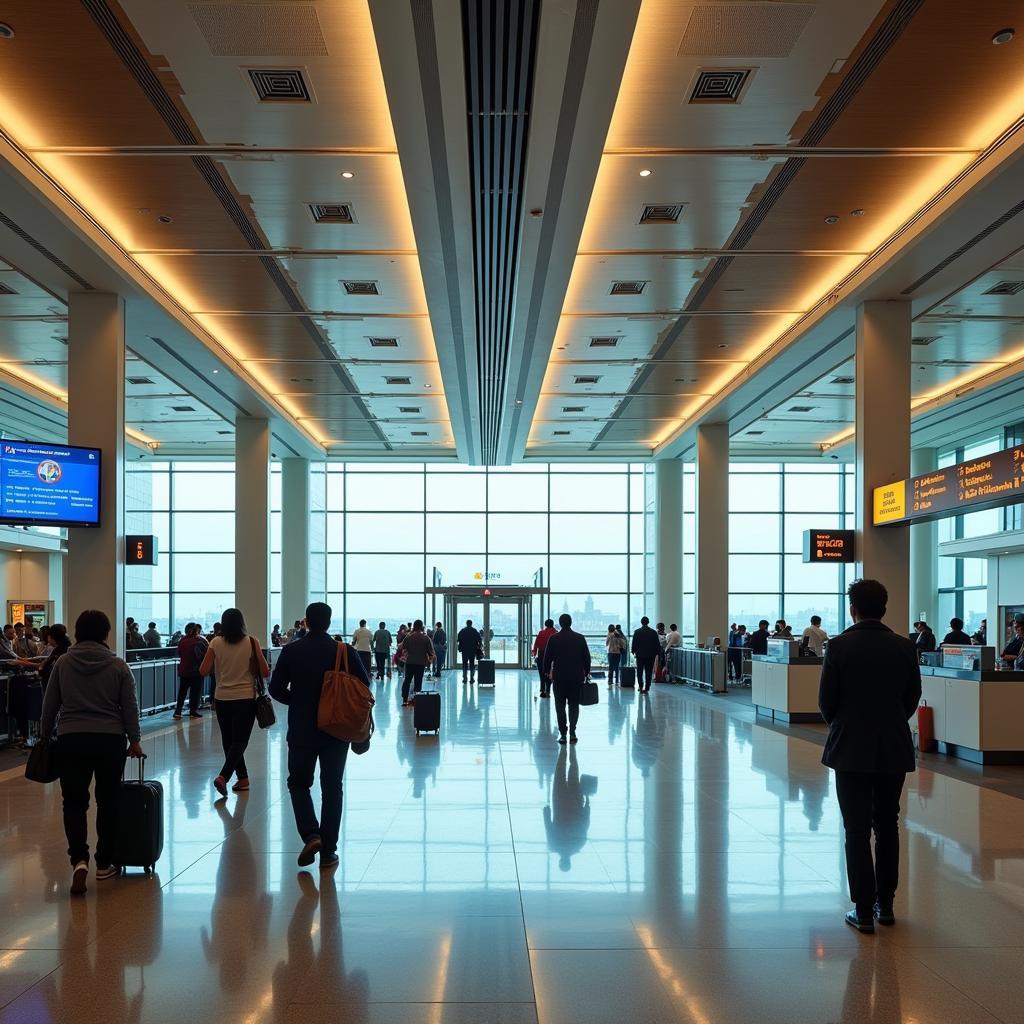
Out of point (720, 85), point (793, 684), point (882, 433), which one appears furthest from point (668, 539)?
point (720, 85)

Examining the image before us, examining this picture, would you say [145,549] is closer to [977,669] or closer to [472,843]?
[472,843]

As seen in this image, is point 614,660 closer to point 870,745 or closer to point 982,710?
point 982,710

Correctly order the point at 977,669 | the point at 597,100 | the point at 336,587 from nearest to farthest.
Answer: the point at 597,100 → the point at 977,669 → the point at 336,587

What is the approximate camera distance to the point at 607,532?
35.6 meters

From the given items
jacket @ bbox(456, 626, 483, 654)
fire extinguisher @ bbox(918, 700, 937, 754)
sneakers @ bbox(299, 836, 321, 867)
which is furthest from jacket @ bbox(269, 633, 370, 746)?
jacket @ bbox(456, 626, 483, 654)

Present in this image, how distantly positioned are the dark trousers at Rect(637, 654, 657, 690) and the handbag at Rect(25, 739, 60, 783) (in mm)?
18442

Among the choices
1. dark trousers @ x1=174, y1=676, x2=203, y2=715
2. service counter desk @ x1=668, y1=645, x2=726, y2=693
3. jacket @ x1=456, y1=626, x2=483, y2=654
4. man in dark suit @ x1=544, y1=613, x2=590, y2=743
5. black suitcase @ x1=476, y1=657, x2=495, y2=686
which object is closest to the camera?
man in dark suit @ x1=544, y1=613, x2=590, y2=743

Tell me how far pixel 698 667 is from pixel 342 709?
20.1m

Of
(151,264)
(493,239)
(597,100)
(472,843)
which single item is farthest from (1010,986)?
(151,264)

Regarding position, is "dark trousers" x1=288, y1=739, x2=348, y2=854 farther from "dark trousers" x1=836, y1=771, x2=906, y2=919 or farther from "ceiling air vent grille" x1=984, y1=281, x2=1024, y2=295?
"ceiling air vent grille" x1=984, y1=281, x2=1024, y2=295

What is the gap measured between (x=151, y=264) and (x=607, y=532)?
22.6 m

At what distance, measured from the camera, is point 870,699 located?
17.9ft

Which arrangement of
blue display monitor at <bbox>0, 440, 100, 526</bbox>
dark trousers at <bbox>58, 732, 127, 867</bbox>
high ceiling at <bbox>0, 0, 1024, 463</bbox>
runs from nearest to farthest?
dark trousers at <bbox>58, 732, 127, 867</bbox>
high ceiling at <bbox>0, 0, 1024, 463</bbox>
blue display monitor at <bbox>0, 440, 100, 526</bbox>

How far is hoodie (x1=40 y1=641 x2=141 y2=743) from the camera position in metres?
6.22
